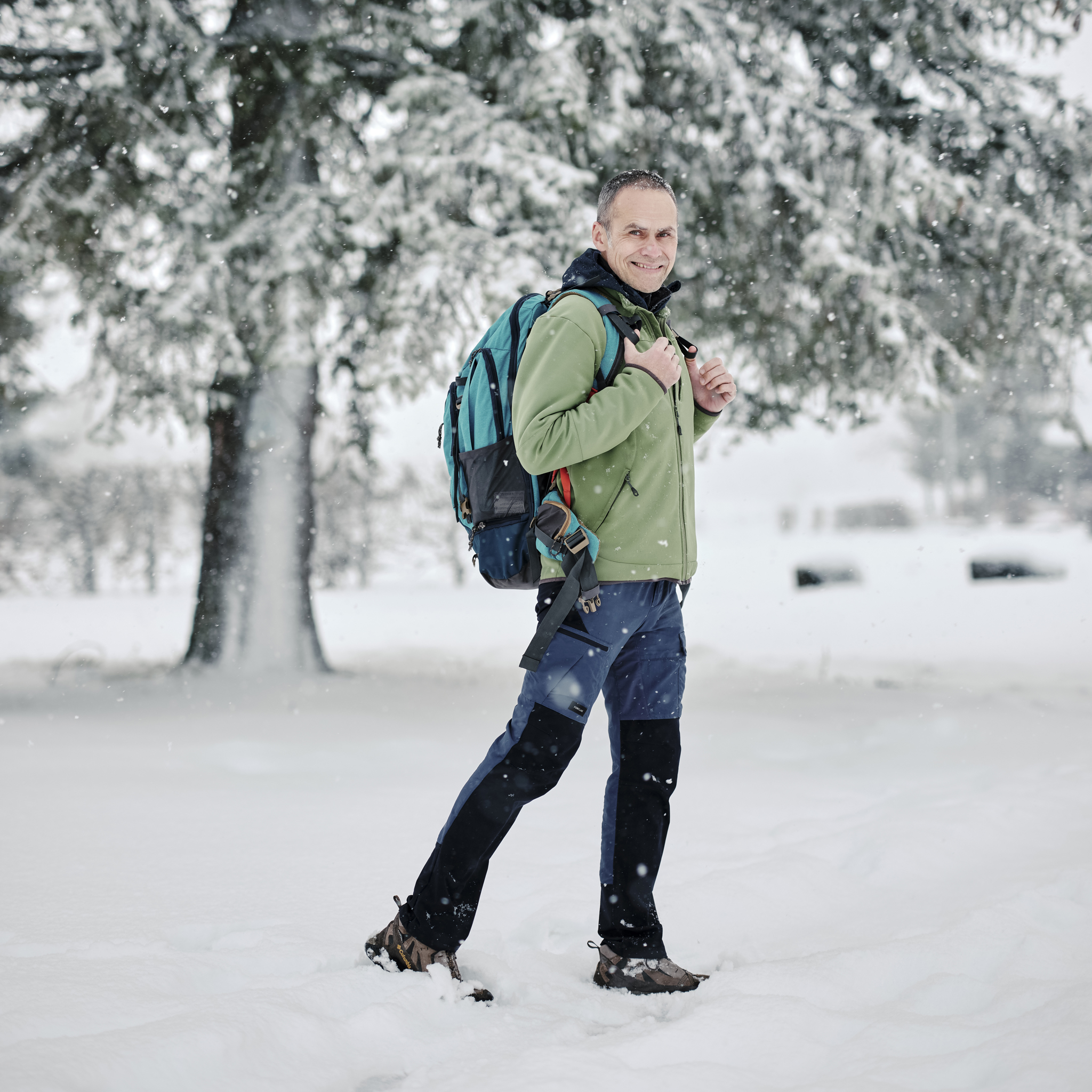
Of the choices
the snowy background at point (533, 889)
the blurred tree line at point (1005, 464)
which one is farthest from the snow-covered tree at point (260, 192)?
the blurred tree line at point (1005, 464)

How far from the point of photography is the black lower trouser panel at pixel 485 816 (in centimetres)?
220

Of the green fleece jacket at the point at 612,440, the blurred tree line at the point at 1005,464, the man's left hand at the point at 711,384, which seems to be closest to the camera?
the green fleece jacket at the point at 612,440

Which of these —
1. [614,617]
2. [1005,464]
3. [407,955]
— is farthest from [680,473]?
[1005,464]

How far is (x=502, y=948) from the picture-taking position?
8.48 ft

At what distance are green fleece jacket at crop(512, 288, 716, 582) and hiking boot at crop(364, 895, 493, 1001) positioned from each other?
3.14 feet

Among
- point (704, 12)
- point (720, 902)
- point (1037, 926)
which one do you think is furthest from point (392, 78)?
point (1037, 926)

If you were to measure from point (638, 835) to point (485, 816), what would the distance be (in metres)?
0.41

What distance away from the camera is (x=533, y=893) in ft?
10.1

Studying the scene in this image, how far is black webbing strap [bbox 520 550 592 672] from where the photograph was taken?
2.17 m

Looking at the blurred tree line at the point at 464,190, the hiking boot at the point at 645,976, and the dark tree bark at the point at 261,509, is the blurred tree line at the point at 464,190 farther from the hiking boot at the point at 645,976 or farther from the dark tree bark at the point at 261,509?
the hiking boot at the point at 645,976

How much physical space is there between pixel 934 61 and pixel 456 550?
16.7 meters

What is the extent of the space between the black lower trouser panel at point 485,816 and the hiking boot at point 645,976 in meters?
0.37

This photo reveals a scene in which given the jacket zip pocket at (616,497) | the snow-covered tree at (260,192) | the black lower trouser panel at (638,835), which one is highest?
the snow-covered tree at (260,192)

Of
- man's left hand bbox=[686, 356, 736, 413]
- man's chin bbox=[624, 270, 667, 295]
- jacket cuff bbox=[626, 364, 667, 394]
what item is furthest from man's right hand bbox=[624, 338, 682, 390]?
man's left hand bbox=[686, 356, 736, 413]
